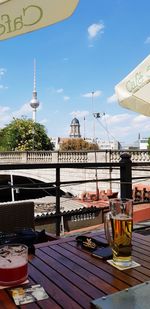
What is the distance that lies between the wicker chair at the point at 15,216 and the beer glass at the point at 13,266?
0.68 metres

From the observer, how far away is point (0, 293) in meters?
0.95

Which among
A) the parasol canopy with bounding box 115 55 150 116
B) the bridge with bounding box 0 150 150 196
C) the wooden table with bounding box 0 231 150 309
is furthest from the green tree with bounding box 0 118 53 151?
the wooden table with bounding box 0 231 150 309

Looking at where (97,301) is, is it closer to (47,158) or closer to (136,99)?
(136,99)

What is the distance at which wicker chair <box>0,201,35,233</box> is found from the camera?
5.79 feet

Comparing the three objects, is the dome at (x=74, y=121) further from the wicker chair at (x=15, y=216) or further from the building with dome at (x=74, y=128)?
the wicker chair at (x=15, y=216)

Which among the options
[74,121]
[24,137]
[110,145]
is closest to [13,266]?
[24,137]

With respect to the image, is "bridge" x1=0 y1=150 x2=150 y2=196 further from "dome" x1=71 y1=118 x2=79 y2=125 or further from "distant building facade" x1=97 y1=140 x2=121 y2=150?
"dome" x1=71 y1=118 x2=79 y2=125

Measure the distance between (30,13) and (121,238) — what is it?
130cm

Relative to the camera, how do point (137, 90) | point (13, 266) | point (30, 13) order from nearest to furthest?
point (13, 266) → point (30, 13) → point (137, 90)

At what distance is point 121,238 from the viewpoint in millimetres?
1120

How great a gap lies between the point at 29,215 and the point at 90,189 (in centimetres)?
1747

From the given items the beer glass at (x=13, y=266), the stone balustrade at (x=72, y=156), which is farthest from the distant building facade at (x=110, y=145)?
the beer glass at (x=13, y=266)

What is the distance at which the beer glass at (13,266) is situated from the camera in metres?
1.00

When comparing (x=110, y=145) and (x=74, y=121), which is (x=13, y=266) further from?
(x=74, y=121)
